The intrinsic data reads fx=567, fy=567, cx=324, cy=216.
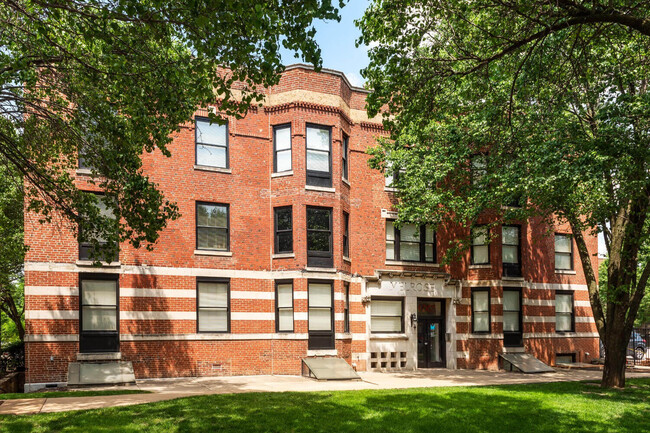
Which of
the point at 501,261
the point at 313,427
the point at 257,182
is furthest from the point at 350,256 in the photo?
the point at 313,427

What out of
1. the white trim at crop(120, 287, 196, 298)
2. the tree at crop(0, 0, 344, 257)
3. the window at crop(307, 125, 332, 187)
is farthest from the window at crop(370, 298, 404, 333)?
the tree at crop(0, 0, 344, 257)

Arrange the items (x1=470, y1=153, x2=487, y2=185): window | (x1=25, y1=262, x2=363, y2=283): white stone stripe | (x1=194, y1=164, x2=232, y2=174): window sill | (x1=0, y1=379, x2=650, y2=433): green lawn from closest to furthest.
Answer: (x1=0, y1=379, x2=650, y2=433): green lawn
(x1=25, y1=262, x2=363, y2=283): white stone stripe
(x1=470, y1=153, x2=487, y2=185): window
(x1=194, y1=164, x2=232, y2=174): window sill

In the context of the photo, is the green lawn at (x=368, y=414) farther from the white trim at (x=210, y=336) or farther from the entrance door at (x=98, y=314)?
the entrance door at (x=98, y=314)

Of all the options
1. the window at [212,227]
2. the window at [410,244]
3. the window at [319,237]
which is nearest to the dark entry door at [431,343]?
the window at [410,244]

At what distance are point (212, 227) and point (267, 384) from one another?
681 cm

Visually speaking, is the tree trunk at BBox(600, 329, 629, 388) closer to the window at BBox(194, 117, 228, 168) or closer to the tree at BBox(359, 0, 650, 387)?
the tree at BBox(359, 0, 650, 387)

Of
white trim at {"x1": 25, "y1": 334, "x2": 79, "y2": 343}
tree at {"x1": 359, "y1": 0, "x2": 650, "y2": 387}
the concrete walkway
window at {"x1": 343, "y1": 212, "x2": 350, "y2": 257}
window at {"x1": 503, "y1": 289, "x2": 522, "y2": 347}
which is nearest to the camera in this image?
tree at {"x1": 359, "y1": 0, "x2": 650, "y2": 387}

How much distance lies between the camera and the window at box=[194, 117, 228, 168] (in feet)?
74.0

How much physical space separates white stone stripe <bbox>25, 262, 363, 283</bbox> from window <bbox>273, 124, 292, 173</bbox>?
432 centimetres

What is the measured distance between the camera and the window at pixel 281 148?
23.4 meters

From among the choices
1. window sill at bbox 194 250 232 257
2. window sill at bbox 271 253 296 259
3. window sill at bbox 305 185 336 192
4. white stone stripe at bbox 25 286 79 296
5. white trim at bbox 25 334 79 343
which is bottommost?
white trim at bbox 25 334 79 343

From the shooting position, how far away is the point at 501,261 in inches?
1048

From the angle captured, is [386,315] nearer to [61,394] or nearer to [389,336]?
[389,336]

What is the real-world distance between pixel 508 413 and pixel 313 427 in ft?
16.4
